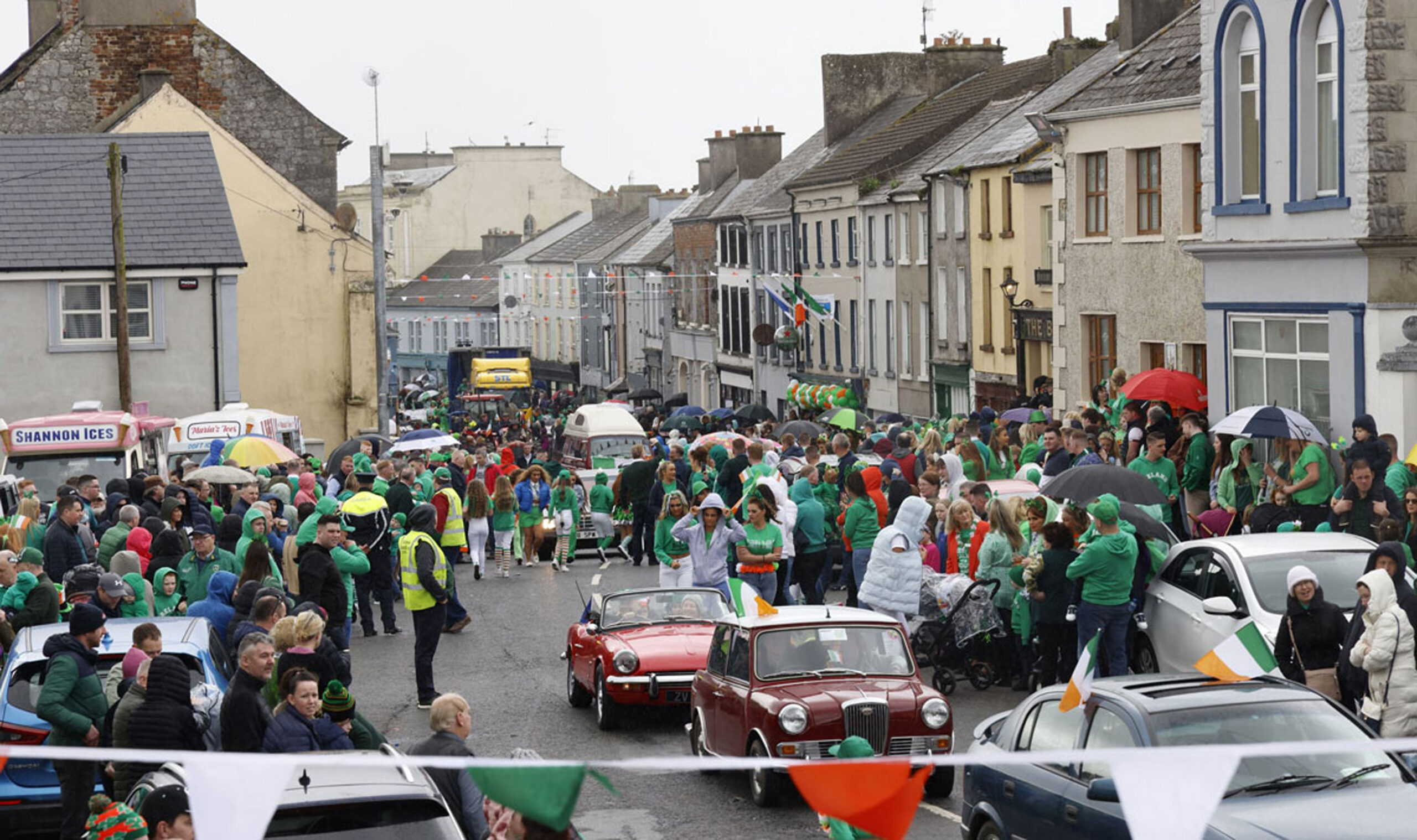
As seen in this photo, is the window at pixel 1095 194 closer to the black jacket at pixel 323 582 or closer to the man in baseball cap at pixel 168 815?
the black jacket at pixel 323 582

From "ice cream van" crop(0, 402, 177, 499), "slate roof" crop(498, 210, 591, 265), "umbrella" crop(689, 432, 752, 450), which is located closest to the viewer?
"ice cream van" crop(0, 402, 177, 499)

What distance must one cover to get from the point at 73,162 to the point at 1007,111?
78.0ft

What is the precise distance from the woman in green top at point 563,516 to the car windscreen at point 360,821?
20712mm

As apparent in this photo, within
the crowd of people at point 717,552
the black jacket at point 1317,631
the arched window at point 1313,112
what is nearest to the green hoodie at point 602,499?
the crowd of people at point 717,552

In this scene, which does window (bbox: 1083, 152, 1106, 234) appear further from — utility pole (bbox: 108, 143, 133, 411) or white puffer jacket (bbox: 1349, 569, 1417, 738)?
white puffer jacket (bbox: 1349, 569, 1417, 738)

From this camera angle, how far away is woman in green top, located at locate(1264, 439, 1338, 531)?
18.2m

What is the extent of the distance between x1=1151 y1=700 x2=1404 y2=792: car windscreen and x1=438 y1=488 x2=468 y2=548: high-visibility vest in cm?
→ 1474

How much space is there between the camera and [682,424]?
4903 cm

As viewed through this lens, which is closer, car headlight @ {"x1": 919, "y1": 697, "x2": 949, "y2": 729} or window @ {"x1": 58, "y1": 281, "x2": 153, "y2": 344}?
car headlight @ {"x1": 919, "y1": 697, "x2": 949, "y2": 729}

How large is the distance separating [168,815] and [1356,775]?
18.4ft

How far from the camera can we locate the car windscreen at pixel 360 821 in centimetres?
771

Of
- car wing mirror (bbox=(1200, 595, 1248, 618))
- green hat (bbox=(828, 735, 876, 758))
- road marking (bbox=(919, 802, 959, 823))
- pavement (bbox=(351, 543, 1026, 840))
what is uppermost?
green hat (bbox=(828, 735, 876, 758))

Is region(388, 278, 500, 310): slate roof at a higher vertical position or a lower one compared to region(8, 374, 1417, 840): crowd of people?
higher

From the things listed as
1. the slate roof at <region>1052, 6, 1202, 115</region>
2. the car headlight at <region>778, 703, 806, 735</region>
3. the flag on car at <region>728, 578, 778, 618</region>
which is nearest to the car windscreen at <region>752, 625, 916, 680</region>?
the flag on car at <region>728, 578, 778, 618</region>
